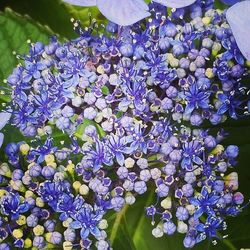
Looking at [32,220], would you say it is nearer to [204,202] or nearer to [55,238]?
[55,238]

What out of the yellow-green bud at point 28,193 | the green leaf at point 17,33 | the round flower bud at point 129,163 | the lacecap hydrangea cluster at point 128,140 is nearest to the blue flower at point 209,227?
the lacecap hydrangea cluster at point 128,140

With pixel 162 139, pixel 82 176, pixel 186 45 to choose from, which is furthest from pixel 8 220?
pixel 186 45

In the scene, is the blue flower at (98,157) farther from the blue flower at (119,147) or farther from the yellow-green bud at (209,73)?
the yellow-green bud at (209,73)

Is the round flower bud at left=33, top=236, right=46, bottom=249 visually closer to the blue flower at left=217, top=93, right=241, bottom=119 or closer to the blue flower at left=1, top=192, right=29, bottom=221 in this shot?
the blue flower at left=1, top=192, right=29, bottom=221

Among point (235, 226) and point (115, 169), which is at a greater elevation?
point (115, 169)

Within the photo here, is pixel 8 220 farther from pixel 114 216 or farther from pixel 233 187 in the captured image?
pixel 233 187

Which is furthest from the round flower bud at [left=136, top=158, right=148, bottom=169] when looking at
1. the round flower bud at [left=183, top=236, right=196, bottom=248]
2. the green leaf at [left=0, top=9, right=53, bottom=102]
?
the green leaf at [left=0, top=9, right=53, bottom=102]
